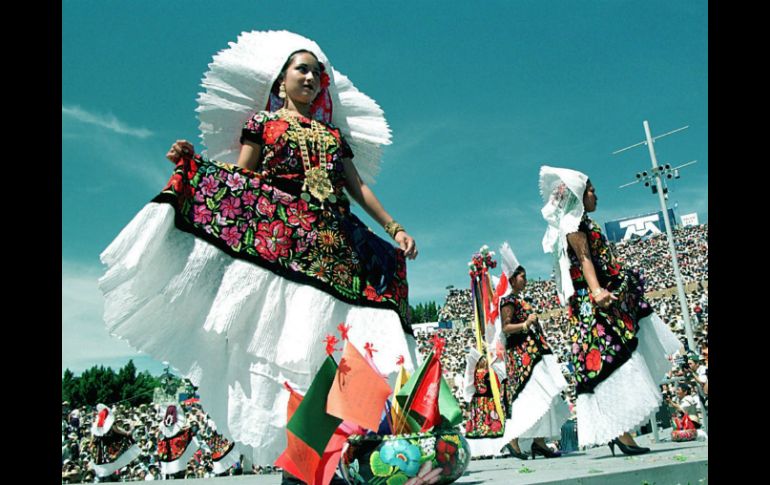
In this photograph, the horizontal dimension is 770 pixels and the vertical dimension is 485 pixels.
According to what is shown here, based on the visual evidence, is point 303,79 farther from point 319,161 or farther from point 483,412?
point 483,412

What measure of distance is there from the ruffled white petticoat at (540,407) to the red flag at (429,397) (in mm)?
4298

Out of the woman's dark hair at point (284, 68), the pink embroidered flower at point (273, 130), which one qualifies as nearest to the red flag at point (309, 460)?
the pink embroidered flower at point (273, 130)

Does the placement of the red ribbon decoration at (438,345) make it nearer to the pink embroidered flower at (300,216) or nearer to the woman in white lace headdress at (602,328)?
the pink embroidered flower at (300,216)

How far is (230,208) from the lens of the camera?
3.15 metres

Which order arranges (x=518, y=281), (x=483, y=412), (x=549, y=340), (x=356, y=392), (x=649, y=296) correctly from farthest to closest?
1. (x=649, y=296)
2. (x=549, y=340)
3. (x=483, y=412)
4. (x=518, y=281)
5. (x=356, y=392)

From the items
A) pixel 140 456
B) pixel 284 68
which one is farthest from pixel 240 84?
pixel 140 456

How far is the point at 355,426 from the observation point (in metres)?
2.38

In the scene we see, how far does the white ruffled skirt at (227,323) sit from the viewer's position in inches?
112

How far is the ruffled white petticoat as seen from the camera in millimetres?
6395

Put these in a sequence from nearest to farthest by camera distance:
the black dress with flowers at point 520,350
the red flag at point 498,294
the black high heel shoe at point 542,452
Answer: the black high heel shoe at point 542,452, the black dress with flowers at point 520,350, the red flag at point 498,294

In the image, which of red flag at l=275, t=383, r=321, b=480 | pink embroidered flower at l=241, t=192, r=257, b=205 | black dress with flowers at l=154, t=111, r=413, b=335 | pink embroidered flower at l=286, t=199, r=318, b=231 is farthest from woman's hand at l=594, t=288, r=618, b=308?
red flag at l=275, t=383, r=321, b=480

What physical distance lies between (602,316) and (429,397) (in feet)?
9.56

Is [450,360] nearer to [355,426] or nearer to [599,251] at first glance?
[599,251]
